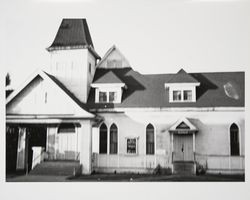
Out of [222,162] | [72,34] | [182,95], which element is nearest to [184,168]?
[222,162]

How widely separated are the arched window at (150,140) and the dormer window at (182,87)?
43cm

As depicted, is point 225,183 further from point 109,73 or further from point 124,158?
point 109,73

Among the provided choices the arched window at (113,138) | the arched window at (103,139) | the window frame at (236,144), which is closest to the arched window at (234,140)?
the window frame at (236,144)

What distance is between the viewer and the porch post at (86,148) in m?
4.08

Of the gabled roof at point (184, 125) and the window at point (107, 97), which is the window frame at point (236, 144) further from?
the window at point (107, 97)

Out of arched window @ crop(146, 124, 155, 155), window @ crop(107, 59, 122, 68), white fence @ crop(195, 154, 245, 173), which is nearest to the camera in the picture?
white fence @ crop(195, 154, 245, 173)

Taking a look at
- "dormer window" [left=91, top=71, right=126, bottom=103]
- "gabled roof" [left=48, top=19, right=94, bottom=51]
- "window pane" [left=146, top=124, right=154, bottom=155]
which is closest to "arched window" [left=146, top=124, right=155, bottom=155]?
"window pane" [left=146, top=124, right=154, bottom=155]

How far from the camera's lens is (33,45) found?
163 inches

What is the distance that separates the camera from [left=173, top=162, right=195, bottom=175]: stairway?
3979 mm

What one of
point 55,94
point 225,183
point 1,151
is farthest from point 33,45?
point 225,183

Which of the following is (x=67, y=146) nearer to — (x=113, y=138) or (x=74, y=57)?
(x=113, y=138)

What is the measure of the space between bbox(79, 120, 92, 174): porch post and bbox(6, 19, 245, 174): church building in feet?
0.04

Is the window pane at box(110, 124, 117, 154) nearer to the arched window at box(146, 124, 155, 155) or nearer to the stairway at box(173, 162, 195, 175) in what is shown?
the arched window at box(146, 124, 155, 155)

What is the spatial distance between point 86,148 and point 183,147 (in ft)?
3.92
